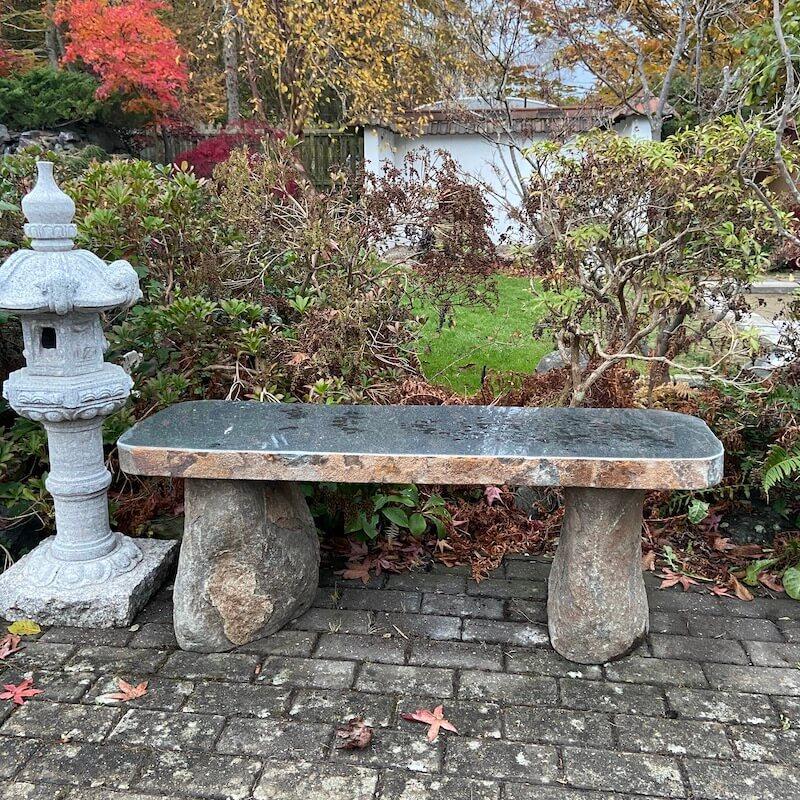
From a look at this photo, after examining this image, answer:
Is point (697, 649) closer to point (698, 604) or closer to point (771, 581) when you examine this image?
point (698, 604)

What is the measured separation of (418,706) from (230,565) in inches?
35.2

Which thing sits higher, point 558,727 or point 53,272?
point 53,272

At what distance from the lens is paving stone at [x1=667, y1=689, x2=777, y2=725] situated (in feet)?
8.51

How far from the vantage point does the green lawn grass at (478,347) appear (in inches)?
218

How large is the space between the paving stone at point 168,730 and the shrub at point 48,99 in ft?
41.8

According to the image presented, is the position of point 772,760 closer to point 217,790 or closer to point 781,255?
point 217,790

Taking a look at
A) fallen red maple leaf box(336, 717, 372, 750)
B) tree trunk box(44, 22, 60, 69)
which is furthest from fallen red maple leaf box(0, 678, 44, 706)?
tree trunk box(44, 22, 60, 69)

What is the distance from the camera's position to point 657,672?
2836 mm

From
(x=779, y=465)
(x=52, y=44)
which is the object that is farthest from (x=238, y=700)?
(x=52, y=44)

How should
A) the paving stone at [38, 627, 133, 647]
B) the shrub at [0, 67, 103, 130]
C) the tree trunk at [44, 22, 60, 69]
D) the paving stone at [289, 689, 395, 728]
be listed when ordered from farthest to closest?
the tree trunk at [44, 22, 60, 69] → the shrub at [0, 67, 103, 130] → the paving stone at [38, 627, 133, 647] → the paving stone at [289, 689, 395, 728]

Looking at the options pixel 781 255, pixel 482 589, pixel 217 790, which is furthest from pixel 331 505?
pixel 781 255

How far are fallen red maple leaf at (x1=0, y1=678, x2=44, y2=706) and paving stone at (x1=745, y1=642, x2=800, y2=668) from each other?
106 inches

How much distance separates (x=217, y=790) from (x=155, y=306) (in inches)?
101

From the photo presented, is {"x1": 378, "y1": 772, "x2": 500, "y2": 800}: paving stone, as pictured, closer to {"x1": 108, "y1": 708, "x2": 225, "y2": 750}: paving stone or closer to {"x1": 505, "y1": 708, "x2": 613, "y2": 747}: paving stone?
{"x1": 505, "y1": 708, "x2": 613, "y2": 747}: paving stone
